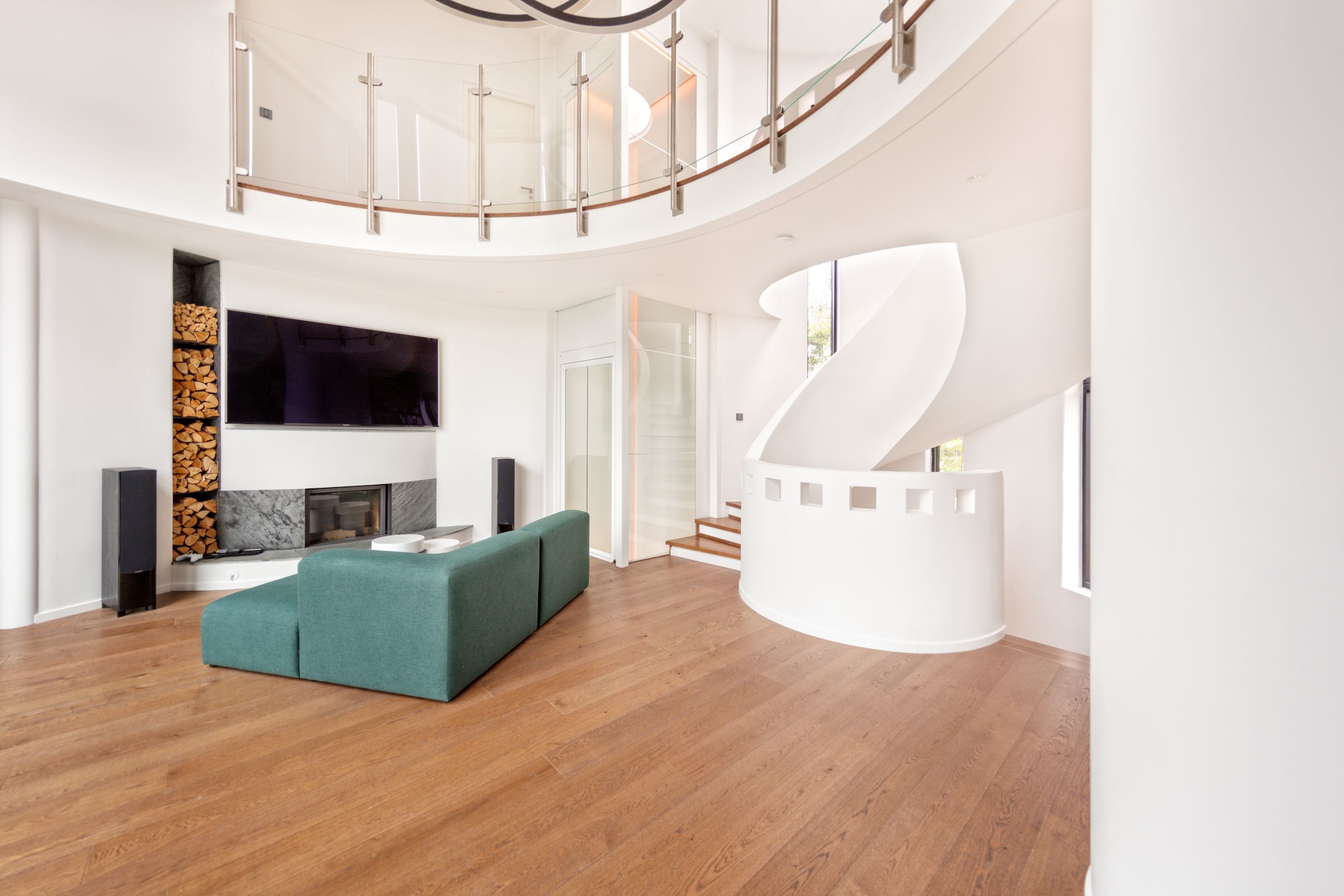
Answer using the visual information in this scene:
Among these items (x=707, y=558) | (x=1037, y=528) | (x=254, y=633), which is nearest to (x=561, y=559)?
(x=254, y=633)

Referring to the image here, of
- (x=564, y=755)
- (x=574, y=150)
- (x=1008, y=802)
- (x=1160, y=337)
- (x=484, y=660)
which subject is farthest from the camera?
(x=574, y=150)

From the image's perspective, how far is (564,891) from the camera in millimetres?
1396

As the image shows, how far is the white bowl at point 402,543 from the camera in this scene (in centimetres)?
363

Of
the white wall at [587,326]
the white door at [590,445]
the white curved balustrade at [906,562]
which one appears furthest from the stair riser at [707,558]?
the white wall at [587,326]

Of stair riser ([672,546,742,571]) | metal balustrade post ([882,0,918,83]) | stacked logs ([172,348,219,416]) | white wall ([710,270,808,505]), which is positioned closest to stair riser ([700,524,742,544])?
stair riser ([672,546,742,571])

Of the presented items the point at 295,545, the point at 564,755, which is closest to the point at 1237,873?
the point at 564,755

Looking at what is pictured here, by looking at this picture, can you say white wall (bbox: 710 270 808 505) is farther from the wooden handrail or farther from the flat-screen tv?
the flat-screen tv

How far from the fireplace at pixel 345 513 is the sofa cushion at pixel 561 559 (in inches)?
102

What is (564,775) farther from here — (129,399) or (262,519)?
(129,399)

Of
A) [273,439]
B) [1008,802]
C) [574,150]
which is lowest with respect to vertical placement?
[1008,802]

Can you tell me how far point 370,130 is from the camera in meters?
4.10

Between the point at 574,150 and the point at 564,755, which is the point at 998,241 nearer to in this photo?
the point at 574,150

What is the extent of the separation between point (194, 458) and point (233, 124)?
267 centimetres

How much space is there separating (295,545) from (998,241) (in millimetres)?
6316
